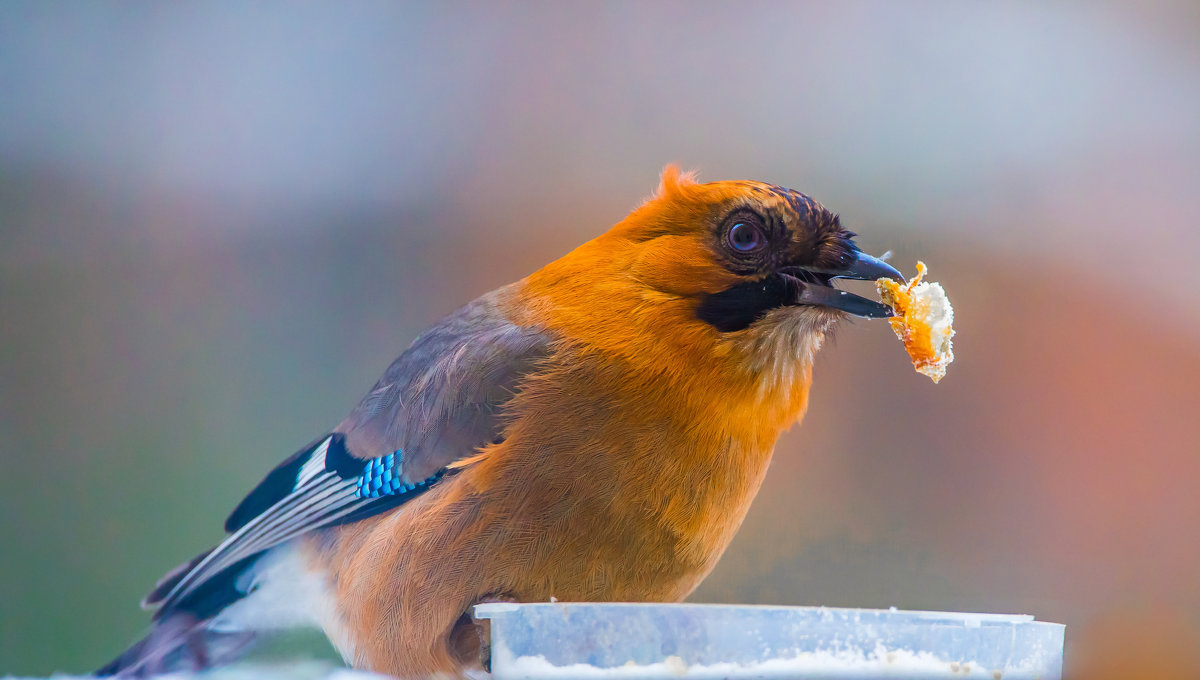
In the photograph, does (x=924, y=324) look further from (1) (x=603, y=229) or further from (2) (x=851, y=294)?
(1) (x=603, y=229)

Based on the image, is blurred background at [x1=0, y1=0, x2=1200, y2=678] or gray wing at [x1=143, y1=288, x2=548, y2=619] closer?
gray wing at [x1=143, y1=288, x2=548, y2=619]

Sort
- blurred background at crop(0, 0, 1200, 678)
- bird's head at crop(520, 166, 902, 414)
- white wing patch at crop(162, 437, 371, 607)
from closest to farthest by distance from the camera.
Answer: bird's head at crop(520, 166, 902, 414) < white wing patch at crop(162, 437, 371, 607) < blurred background at crop(0, 0, 1200, 678)

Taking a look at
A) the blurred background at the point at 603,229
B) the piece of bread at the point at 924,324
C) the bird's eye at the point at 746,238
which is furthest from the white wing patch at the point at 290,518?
the piece of bread at the point at 924,324

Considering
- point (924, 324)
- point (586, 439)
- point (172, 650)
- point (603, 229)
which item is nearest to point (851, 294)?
point (924, 324)

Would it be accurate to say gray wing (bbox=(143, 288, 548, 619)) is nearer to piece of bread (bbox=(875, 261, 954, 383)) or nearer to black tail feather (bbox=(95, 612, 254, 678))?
black tail feather (bbox=(95, 612, 254, 678))

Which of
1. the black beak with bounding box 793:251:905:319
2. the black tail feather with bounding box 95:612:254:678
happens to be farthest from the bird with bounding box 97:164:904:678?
the black tail feather with bounding box 95:612:254:678

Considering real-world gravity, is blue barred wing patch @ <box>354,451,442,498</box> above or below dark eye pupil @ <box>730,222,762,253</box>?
below

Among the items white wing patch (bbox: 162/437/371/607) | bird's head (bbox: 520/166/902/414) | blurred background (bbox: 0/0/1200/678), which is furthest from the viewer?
blurred background (bbox: 0/0/1200/678)
